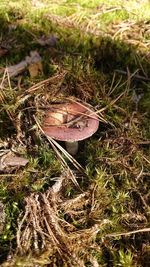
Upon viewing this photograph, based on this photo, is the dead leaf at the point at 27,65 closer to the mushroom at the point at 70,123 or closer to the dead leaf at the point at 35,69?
the dead leaf at the point at 35,69

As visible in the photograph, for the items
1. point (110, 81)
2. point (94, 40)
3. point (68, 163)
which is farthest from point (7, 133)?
point (94, 40)

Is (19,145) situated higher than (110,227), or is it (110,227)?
Result: (19,145)

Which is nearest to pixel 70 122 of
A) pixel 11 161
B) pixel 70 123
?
pixel 70 123

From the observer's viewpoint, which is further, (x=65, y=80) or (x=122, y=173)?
(x=65, y=80)

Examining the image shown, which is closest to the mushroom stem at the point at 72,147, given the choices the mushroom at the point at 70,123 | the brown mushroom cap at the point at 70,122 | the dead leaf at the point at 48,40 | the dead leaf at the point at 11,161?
the mushroom at the point at 70,123

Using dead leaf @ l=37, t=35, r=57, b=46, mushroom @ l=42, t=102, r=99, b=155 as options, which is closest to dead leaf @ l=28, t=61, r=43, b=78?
dead leaf @ l=37, t=35, r=57, b=46

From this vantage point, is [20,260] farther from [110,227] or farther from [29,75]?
[29,75]

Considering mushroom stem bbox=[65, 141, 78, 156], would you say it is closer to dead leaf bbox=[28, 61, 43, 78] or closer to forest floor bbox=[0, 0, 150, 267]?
forest floor bbox=[0, 0, 150, 267]

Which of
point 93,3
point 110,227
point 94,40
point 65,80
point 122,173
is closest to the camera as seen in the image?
point 110,227
